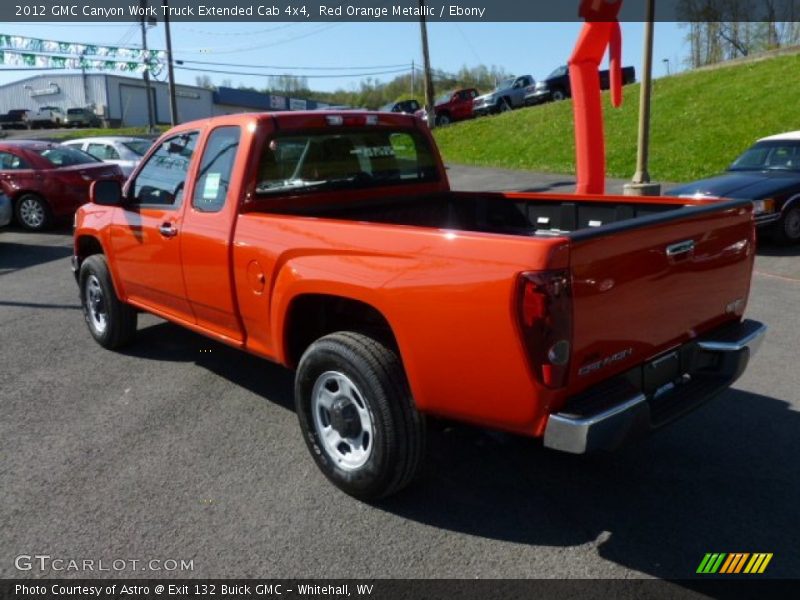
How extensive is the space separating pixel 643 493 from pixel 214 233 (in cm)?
277

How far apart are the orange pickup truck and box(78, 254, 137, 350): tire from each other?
431mm

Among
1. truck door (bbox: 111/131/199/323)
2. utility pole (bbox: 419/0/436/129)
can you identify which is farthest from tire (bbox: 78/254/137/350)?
utility pole (bbox: 419/0/436/129)

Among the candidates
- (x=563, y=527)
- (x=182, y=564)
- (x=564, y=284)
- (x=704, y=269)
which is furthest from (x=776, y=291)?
(x=182, y=564)

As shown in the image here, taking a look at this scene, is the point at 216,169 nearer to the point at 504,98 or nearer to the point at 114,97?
the point at 504,98

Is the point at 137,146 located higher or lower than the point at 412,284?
higher

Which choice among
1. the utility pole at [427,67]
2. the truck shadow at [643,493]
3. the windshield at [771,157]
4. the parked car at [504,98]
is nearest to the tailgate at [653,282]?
the truck shadow at [643,493]

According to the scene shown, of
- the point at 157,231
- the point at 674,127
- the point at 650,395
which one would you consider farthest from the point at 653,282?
the point at 674,127

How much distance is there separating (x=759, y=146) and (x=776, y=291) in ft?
13.7

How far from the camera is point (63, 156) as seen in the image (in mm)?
13391

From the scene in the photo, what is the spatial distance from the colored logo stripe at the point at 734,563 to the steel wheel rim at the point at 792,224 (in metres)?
7.64

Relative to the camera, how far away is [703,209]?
11.2 ft

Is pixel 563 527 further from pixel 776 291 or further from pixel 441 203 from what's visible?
pixel 776 291

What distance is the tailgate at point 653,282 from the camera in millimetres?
2840

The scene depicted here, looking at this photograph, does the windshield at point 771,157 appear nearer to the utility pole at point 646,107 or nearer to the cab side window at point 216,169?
the utility pole at point 646,107
